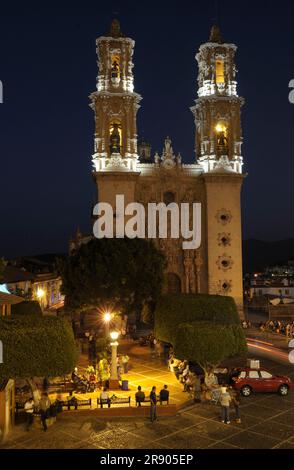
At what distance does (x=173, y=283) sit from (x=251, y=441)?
31468 millimetres

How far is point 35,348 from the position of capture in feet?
61.0

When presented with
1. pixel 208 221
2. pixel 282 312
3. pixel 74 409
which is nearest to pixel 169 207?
pixel 208 221

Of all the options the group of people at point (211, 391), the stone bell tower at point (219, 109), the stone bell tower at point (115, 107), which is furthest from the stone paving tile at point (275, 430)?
the stone bell tower at point (219, 109)

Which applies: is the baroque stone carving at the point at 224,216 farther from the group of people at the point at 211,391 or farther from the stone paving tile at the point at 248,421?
the stone paving tile at the point at 248,421

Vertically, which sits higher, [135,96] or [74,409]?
[135,96]

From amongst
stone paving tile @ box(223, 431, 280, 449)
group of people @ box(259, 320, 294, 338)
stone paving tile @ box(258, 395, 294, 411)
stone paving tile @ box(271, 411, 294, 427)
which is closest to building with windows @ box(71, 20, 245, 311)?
group of people @ box(259, 320, 294, 338)

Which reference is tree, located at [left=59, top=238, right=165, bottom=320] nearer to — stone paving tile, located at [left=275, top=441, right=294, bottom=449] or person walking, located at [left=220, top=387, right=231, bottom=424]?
person walking, located at [left=220, top=387, right=231, bottom=424]

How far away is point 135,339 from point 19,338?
20.9 meters

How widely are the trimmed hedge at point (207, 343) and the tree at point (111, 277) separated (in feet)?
36.0

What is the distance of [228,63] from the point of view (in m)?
48.9

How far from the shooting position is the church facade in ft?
153

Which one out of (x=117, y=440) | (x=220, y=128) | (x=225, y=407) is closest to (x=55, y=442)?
(x=117, y=440)
